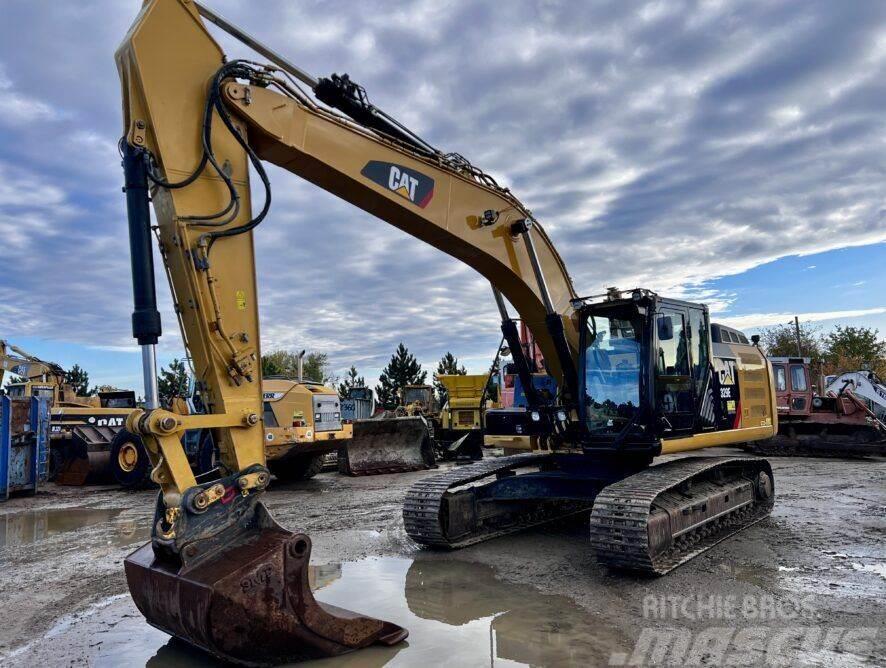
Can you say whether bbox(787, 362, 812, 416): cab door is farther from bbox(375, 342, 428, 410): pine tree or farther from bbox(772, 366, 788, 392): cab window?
bbox(375, 342, 428, 410): pine tree

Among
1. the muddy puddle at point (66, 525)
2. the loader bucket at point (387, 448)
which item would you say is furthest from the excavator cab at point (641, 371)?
the loader bucket at point (387, 448)

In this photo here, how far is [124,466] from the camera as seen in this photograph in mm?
13398

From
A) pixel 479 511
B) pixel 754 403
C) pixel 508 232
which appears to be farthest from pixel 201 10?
pixel 754 403

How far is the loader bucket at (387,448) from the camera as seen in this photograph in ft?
45.9

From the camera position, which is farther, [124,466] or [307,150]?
[124,466]

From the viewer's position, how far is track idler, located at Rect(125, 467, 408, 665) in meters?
3.78

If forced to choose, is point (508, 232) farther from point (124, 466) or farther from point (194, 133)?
point (124, 466)

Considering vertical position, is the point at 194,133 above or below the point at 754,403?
above

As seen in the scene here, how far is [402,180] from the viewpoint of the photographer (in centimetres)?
573

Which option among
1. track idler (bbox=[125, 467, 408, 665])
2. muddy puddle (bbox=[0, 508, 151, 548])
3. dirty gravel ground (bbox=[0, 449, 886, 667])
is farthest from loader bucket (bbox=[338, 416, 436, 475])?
track idler (bbox=[125, 467, 408, 665])

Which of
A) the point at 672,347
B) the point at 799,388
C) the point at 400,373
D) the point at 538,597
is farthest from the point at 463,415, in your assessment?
the point at 400,373

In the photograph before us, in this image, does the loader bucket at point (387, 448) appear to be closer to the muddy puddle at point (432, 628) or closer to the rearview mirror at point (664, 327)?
the muddy puddle at point (432, 628)

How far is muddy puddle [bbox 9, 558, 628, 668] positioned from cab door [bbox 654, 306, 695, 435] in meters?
2.08

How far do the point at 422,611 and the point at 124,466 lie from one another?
403 inches
